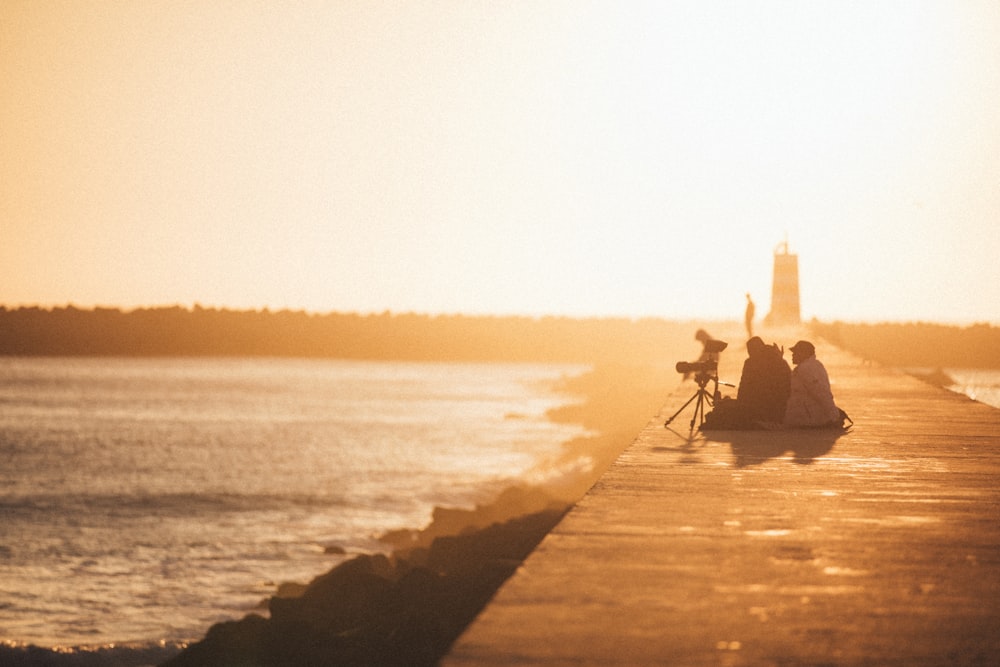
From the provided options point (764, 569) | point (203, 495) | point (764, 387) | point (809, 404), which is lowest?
point (203, 495)

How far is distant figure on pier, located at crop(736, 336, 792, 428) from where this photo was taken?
15453mm

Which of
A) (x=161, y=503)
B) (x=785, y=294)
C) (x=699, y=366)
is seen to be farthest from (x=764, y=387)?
(x=785, y=294)

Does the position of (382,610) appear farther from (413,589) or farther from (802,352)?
(802,352)

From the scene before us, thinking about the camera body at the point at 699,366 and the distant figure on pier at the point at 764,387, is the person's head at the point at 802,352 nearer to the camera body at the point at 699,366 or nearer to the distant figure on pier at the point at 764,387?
the distant figure on pier at the point at 764,387

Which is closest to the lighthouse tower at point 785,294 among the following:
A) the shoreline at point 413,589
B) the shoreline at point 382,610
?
the shoreline at point 413,589

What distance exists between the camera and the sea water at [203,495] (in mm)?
30828

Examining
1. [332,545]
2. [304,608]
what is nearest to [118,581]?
[332,545]

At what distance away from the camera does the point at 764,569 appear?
702 cm

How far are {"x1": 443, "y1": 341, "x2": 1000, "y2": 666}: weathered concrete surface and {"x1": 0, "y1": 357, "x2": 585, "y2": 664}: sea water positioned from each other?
19.1m

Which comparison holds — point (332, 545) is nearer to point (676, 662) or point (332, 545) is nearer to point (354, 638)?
point (354, 638)

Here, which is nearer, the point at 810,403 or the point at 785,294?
the point at 810,403

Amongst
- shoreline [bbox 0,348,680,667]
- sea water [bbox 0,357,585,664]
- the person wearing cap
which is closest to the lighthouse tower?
sea water [bbox 0,357,585,664]

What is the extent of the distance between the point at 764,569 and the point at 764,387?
354 inches

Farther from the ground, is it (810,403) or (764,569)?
(810,403)
